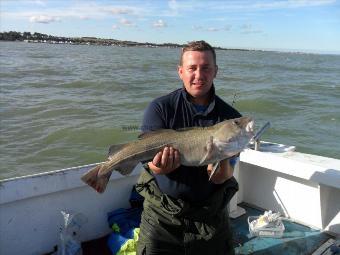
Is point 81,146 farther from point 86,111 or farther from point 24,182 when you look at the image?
point 24,182

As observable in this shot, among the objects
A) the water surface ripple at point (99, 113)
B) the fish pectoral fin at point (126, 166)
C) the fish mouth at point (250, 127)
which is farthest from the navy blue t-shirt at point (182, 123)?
the water surface ripple at point (99, 113)

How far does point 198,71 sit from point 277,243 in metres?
3.14

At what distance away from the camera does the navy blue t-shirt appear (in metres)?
3.33

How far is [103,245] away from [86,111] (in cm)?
1450

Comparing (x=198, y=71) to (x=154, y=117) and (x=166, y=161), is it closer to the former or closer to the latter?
(x=154, y=117)

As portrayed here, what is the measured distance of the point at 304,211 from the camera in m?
5.84

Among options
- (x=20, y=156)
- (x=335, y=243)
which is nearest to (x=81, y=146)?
(x=20, y=156)

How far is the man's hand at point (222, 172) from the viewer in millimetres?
3288

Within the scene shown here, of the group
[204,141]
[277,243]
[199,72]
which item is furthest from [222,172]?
[277,243]

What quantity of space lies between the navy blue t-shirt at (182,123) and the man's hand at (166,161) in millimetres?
147

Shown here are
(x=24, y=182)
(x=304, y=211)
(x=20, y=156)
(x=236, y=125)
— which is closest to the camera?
(x=236, y=125)

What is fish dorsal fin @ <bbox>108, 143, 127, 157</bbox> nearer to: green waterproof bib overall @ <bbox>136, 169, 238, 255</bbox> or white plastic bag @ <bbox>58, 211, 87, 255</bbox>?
green waterproof bib overall @ <bbox>136, 169, 238, 255</bbox>

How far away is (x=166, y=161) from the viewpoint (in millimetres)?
3148

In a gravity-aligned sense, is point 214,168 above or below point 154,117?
below
